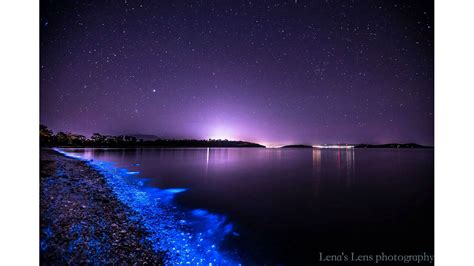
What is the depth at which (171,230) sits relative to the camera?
155 inches

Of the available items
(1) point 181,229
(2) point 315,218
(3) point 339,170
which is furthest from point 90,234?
(3) point 339,170

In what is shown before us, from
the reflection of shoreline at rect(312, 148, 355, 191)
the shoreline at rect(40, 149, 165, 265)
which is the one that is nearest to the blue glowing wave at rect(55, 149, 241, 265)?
the shoreline at rect(40, 149, 165, 265)

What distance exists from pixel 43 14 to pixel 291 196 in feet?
25.3

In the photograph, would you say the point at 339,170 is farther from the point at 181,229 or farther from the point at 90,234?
the point at 90,234

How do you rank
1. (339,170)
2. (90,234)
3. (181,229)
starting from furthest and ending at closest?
(339,170) → (181,229) → (90,234)

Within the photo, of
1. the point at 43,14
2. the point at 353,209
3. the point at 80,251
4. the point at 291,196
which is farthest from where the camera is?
the point at 291,196

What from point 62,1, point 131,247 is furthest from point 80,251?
point 62,1

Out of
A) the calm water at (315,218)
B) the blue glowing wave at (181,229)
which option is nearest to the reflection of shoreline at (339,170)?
the calm water at (315,218)

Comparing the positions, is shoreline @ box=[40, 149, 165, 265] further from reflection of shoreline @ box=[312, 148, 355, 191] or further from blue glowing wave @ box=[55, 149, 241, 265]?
reflection of shoreline @ box=[312, 148, 355, 191]

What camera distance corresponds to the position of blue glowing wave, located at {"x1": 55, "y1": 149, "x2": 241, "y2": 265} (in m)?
3.20

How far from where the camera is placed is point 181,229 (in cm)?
407

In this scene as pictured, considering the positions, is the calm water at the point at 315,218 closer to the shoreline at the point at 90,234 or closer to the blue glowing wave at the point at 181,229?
the blue glowing wave at the point at 181,229

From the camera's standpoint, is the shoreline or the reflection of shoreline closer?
the shoreline
